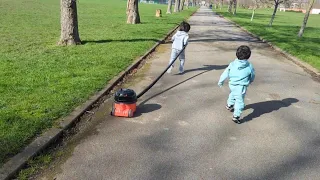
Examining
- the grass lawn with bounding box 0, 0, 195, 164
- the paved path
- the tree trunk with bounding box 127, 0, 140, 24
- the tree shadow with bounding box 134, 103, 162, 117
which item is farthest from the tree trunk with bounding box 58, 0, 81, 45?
the tree trunk with bounding box 127, 0, 140, 24

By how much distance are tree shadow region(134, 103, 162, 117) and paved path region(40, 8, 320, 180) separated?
18 mm

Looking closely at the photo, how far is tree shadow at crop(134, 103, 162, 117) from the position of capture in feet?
16.4

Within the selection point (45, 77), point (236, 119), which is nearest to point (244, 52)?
point (236, 119)

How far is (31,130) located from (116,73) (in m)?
3.39

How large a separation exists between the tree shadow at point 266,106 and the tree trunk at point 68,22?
22.6 ft

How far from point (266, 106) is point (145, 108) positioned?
97.5 inches

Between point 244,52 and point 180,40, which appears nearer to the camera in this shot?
point 244,52

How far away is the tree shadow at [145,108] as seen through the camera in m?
4.99

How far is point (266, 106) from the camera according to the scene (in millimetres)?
5820

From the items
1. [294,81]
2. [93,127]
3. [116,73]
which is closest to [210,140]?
[93,127]

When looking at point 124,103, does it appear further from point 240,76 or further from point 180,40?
point 180,40

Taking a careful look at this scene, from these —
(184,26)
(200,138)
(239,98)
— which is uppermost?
(184,26)

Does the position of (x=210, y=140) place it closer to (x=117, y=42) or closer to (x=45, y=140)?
(x=45, y=140)

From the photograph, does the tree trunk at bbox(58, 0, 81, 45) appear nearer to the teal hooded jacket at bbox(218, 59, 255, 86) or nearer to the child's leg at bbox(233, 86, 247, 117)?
the teal hooded jacket at bbox(218, 59, 255, 86)
